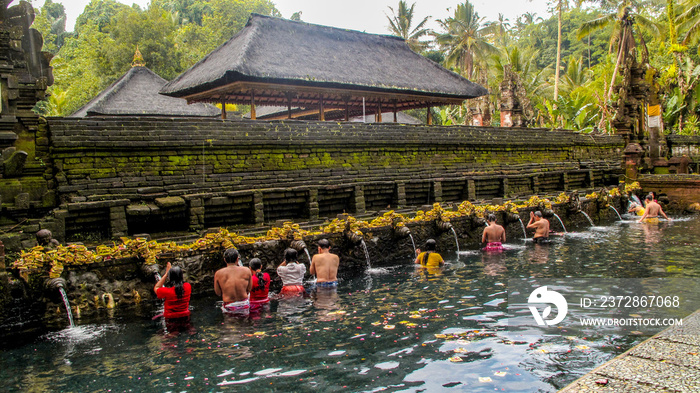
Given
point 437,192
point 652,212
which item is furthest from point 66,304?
point 652,212

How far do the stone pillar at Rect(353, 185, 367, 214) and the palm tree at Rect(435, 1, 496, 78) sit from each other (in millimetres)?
30808

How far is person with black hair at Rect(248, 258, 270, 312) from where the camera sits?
7801 millimetres

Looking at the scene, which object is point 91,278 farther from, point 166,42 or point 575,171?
point 166,42

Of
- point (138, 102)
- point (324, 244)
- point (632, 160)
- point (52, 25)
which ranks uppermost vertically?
point (52, 25)

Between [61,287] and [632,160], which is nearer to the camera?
[61,287]

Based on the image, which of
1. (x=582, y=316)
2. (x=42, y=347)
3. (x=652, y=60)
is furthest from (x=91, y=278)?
(x=652, y=60)

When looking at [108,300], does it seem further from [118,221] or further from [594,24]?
[594,24]

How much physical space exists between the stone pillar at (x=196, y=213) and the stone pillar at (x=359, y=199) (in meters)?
4.04

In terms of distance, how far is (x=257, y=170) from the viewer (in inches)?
460

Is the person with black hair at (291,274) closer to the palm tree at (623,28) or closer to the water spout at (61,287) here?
the water spout at (61,287)

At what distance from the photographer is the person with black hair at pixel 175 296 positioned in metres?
7.00

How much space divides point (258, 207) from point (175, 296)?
12.4 feet

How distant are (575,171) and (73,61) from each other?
104 feet

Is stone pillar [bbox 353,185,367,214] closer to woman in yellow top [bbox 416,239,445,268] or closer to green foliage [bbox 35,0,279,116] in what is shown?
woman in yellow top [bbox 416,239,445,268]
